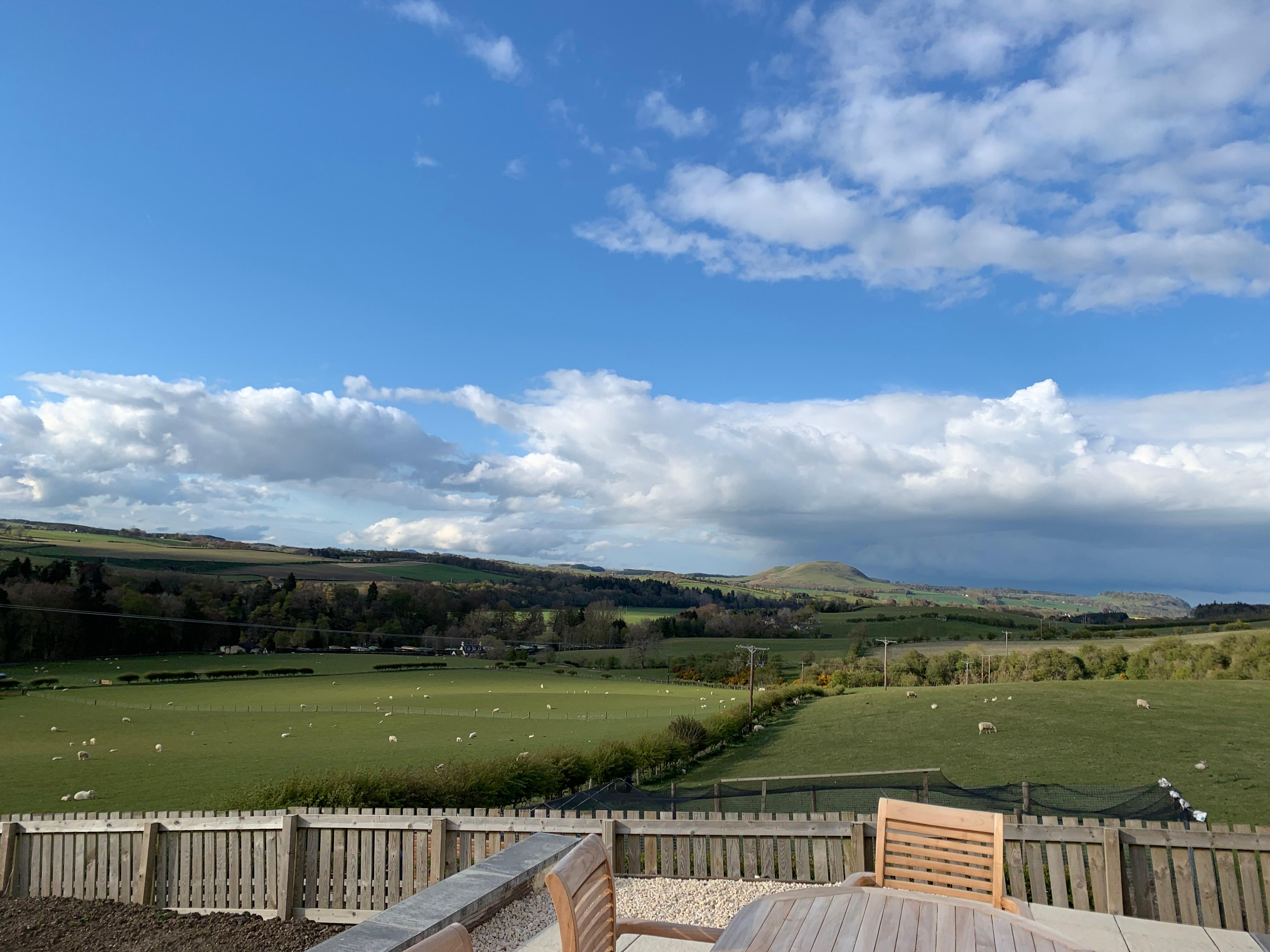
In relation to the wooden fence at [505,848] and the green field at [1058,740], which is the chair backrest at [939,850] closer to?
the wooden fence at [505,848]

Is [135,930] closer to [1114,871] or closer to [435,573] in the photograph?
[1114,871]

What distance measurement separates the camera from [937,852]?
12.2ft

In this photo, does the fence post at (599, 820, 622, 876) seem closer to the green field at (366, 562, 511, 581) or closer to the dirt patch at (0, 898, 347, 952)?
the dirt patch at (0, 898, 347, 952)

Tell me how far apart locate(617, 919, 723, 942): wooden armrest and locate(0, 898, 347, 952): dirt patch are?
4470 mm

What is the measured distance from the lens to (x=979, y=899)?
3562mm

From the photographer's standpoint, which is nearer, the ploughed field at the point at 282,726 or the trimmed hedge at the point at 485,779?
the trimmed hedge at the point at 485,779

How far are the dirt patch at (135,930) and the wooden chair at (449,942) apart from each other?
5944 millimetres

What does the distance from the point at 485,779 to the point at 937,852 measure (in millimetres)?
17589

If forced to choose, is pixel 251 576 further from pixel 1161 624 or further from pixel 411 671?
pixel 1161 624

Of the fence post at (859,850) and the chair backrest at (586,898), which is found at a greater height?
the chair backrest at (586,898)

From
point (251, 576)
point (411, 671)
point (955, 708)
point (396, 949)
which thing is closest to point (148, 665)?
point (411, 671)

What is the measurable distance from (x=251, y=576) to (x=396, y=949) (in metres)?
127

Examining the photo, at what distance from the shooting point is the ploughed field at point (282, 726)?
1133 inches

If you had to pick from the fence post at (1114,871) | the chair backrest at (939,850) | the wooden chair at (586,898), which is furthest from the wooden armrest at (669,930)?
the fence post at (1114,871)
